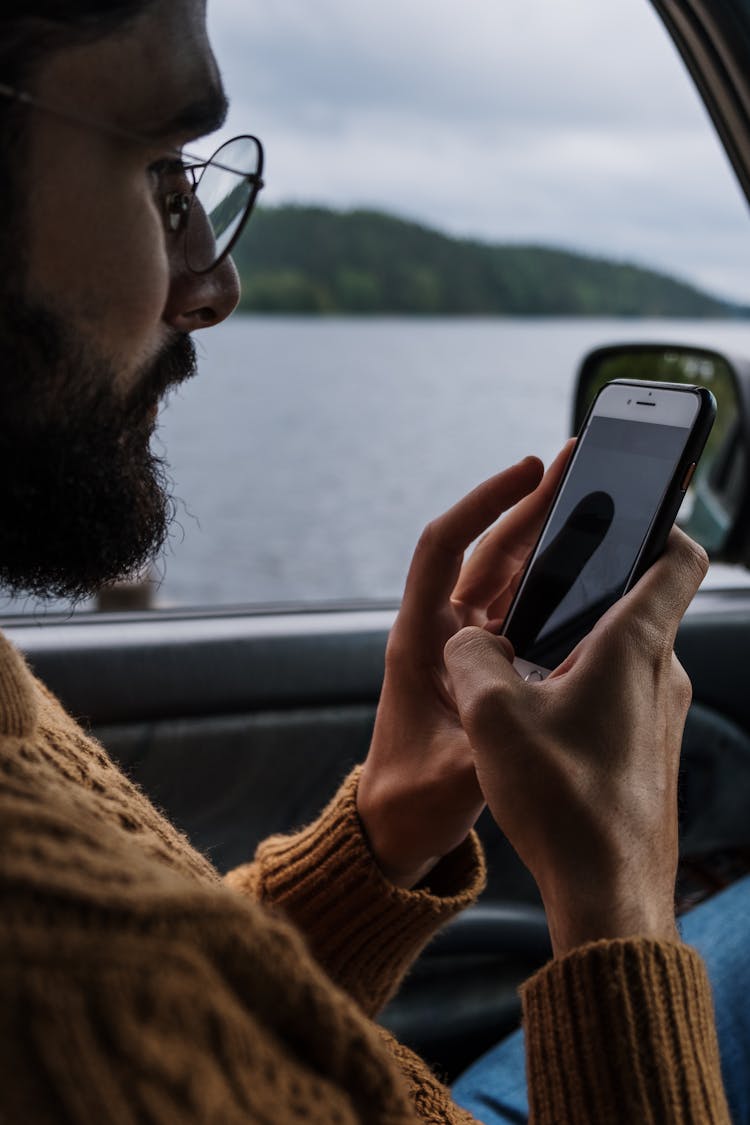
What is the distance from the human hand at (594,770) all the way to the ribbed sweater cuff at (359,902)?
1.32 ft

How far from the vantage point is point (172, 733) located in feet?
6.12

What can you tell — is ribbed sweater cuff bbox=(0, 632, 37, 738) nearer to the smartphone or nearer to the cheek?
the cheek

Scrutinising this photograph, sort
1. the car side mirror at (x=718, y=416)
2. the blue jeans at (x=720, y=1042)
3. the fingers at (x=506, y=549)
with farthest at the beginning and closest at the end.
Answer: the car side mirror at (x=718, y=416) < the blue jeans at (x=720, y=1042) < the fingers at (x=506, y=549)

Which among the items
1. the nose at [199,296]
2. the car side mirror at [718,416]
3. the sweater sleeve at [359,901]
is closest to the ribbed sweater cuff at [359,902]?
the sweater sleeve at [359,901]

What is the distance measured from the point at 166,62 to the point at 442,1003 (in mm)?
1540

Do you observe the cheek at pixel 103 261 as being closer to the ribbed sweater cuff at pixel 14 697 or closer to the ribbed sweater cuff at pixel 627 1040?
the ribbed sweater cuff at pixel 14 697

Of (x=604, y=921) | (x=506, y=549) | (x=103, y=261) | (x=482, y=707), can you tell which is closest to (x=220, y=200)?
(x=103, y=261)

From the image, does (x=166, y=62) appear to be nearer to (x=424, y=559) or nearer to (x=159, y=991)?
(x=424, y=559)

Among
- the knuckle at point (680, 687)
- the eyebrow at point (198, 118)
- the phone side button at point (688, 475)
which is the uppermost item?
the eyebrow at point (198, 118)

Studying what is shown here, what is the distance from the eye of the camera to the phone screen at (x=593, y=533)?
3.70ft

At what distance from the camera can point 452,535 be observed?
1217 millimetres

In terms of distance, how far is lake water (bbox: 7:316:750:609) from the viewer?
8.18 ft

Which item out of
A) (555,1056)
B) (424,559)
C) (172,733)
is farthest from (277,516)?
(555,1056)

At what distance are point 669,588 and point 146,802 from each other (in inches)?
21.1
